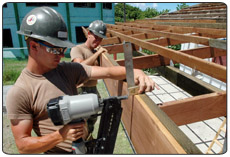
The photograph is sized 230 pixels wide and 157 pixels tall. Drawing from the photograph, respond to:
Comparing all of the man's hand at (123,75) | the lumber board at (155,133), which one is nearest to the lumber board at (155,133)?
the lumber board at (155,133)

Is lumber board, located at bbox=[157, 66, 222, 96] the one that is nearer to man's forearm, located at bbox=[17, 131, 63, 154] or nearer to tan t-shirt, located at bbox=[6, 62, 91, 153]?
tan t-shirt, located at bbox=[6, 62, 91, 153]

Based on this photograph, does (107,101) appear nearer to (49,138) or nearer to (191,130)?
(49,138)

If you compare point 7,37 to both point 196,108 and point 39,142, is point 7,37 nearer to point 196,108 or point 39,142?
point 39,142

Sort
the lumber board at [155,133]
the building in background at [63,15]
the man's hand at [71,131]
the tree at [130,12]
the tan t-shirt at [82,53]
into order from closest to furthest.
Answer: the lumber board at [155,133] < the man's hand at [71,131] < the tan t-shirt at [82,53] < the building in background at [63,15] < the tree at [130,12]

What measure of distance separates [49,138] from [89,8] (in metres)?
17.3

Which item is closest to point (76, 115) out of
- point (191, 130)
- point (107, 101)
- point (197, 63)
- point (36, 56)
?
point (107, 101)

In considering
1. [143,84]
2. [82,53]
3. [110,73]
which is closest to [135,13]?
[82,53]

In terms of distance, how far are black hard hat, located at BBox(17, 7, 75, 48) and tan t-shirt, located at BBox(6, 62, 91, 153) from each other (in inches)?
14.1

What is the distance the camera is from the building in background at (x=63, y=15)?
49.6 ft

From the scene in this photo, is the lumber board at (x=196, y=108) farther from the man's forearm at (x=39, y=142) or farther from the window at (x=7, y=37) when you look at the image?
the window at (x=7, y=37)

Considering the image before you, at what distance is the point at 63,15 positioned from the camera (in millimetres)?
16047

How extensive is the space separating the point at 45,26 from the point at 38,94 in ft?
2.16

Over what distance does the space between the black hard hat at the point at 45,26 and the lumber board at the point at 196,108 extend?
1.26 m

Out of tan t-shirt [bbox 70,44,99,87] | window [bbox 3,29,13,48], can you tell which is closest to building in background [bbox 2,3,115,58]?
window [bbox 3,29,13,48]
